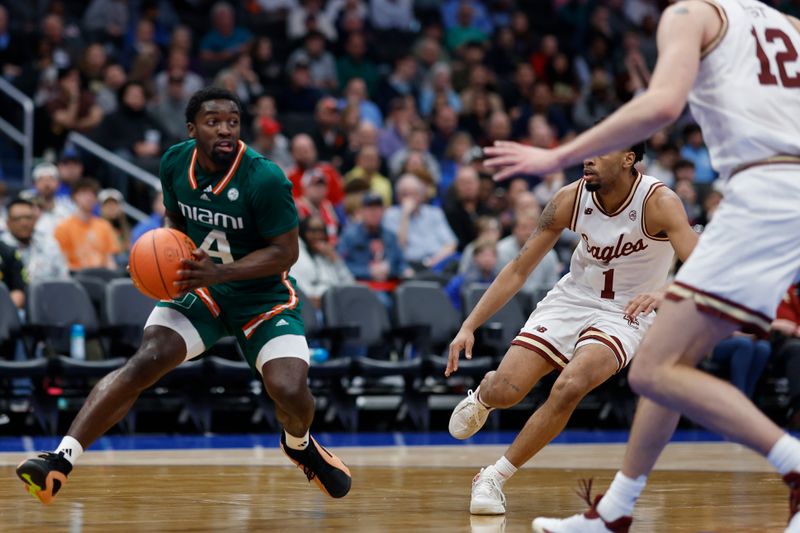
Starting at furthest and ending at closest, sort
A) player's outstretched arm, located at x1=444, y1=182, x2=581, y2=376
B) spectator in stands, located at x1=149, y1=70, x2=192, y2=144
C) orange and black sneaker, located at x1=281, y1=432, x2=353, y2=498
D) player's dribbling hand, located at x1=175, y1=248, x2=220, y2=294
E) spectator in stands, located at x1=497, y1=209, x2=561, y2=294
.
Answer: spectator in stands, located at x1=149, y1=70, x2=192, y2=144 → spectator in stands, located at x1=497, y1=209, x2=561, y2=294 → orange and black sneaker, located at x1=281, y1=432, x2=353, y2=498 → player's outstretched arm, located at x1=444, y1=182, x2=581, y2=376 → player's dribbling hand, located at x1=175, y1=248, x2=220, y2=294

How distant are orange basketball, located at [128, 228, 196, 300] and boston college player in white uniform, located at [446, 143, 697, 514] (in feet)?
4.31

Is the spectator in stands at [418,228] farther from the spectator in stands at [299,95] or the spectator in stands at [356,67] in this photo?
the spectator in stands at [356,67]

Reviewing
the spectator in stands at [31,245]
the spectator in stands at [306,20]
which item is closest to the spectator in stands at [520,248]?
the spectator in stands at [31,245]

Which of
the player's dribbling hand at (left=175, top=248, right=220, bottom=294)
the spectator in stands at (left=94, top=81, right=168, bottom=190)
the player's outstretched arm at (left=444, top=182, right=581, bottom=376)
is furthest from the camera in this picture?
the spectator in stands at (left=94, top=81, right=168, bottom=190)

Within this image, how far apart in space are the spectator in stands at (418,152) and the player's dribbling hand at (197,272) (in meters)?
8.48

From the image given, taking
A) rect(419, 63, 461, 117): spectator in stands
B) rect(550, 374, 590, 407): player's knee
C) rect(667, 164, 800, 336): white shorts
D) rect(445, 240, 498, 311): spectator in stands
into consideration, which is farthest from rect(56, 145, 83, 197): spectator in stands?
rect(667, 164, 800, 336): white shorts

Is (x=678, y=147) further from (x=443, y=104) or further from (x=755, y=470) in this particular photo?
(x=755, y=470)

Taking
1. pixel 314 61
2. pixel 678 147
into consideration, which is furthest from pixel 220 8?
pixel 678 147

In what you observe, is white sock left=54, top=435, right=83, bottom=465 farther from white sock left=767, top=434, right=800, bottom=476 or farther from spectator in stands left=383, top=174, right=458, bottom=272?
spectator in stands left=383, top=174, right=458, bottom=272

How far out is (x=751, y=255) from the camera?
170 inches

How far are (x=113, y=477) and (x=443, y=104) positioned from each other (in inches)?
372

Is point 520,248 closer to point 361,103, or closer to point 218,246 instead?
point 361,103

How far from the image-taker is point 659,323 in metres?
4.43

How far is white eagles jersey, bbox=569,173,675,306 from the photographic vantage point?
6.38 metres
